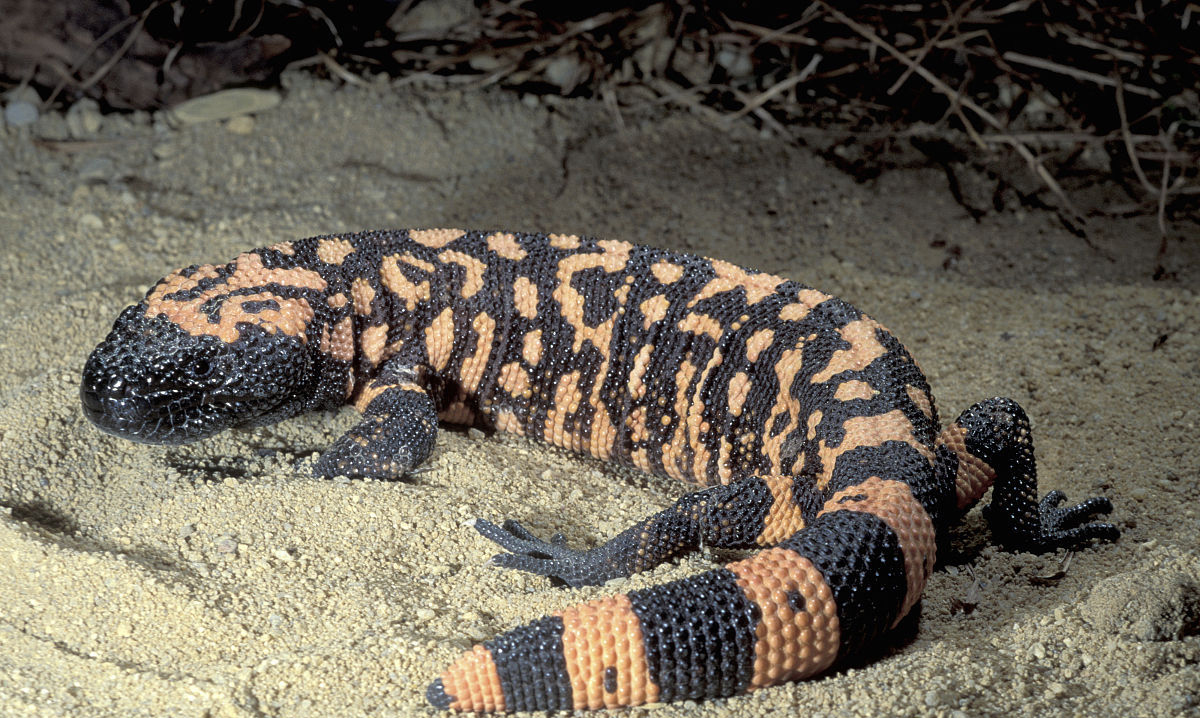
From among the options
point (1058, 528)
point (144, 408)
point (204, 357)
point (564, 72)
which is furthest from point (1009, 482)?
point (564, 72)

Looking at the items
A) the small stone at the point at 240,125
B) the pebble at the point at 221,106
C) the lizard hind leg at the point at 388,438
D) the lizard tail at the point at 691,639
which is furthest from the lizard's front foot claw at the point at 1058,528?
the pebble at the point at 221,106

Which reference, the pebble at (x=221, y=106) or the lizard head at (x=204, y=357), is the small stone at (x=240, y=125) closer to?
the pebble at (x=221, y=106)

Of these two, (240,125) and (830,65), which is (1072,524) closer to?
(830,65)

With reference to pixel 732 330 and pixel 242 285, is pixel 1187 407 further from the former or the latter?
pixel 242 285

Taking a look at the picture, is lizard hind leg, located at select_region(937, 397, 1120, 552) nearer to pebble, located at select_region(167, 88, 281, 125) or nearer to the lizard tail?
the lizard tail

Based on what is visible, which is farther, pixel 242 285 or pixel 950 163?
pixel 950 163

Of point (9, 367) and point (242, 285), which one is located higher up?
point (242, 285)

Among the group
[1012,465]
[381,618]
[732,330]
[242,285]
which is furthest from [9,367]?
[1012,465]

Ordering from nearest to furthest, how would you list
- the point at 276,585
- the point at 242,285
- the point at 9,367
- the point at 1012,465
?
the point at 276,585 → the point at 1012,465 → the point at 242,285 → the point at 9,367
